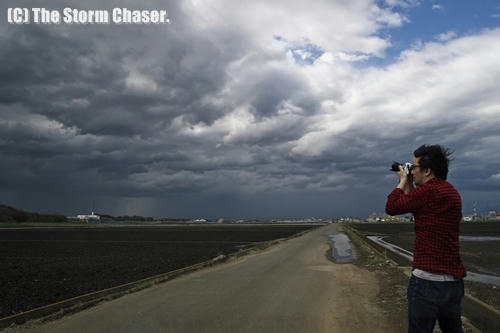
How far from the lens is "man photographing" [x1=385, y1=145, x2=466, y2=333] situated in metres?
3.29

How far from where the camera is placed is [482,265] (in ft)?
59.1

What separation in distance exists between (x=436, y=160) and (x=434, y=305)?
1188 millimetres

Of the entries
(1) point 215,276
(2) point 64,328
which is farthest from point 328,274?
(2) point 64,328

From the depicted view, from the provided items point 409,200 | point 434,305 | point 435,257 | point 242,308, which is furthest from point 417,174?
point 242,308

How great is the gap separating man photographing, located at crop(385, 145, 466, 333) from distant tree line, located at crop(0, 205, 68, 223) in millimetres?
163927

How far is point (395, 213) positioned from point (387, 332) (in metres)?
4.14

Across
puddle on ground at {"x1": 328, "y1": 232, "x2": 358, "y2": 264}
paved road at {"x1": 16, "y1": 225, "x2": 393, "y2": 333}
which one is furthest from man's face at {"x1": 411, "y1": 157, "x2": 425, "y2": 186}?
puddle on ground at {"x1": 328, "y1": 232, "x2": 358, "y2": 264}

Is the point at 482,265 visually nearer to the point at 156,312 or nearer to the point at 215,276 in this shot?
the point at 215,276

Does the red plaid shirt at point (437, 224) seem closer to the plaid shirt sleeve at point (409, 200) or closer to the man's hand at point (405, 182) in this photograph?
the plaid shirt sleeve at point (409, 200)

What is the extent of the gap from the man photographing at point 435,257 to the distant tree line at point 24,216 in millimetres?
163927

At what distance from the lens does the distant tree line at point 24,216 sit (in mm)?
146500

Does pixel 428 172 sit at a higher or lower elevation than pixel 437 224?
higher

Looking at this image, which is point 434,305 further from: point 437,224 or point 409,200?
point 409,200

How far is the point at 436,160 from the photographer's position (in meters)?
3.54
